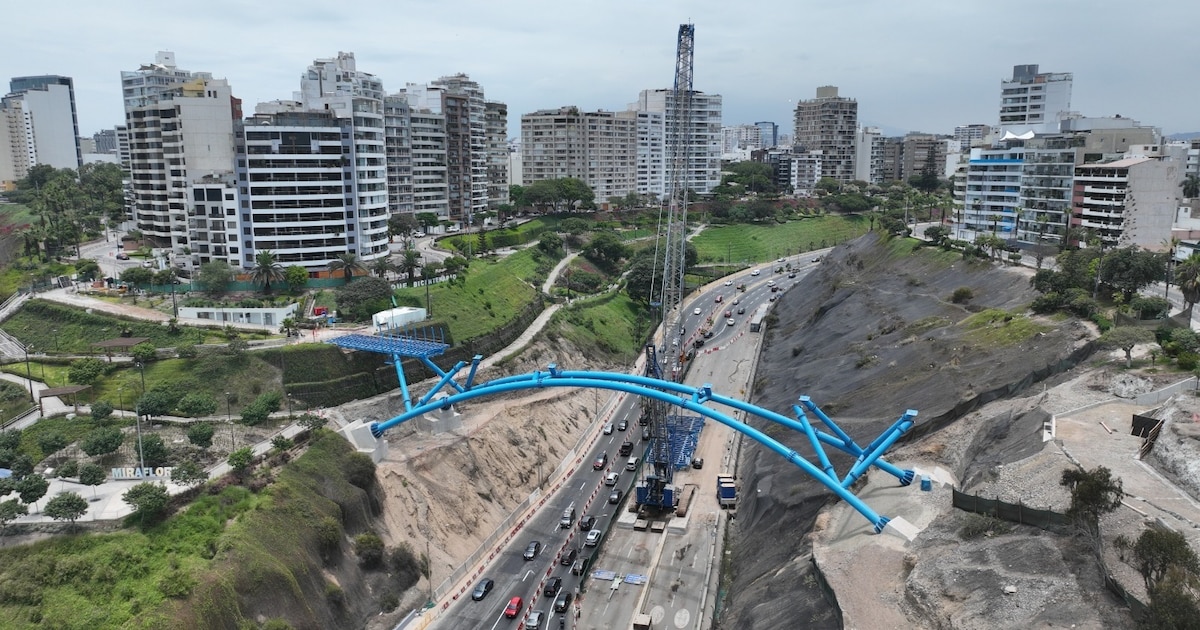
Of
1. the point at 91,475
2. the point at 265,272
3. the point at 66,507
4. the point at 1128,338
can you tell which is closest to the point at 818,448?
the point at 1128,338

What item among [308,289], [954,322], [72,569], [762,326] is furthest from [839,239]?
[72,569]

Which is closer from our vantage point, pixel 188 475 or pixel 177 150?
pixel 188 475

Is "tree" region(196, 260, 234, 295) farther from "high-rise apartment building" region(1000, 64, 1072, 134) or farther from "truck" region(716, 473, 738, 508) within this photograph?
"high-rise apartment building" region(1000, 64, 1072, 134)

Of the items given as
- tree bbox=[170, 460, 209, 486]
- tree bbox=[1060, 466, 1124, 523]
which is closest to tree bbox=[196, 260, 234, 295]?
tree bbox=[170, 460, 209, 486]

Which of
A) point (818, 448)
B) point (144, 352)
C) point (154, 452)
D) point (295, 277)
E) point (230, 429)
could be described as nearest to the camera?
point (818, 448)

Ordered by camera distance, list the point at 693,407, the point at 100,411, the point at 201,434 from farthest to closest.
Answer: the point at 100,411 < the point at 201,434 < the point at 693,407

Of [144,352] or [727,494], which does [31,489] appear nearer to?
[144,352]
